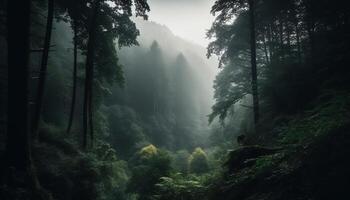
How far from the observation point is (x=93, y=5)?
17.9 metres

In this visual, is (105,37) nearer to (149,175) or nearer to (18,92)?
(149,175)

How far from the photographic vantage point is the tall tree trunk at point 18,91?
822 cm

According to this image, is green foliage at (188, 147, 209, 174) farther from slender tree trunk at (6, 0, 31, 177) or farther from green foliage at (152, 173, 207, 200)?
slender tree trunk at (6, 0, 31, 177)

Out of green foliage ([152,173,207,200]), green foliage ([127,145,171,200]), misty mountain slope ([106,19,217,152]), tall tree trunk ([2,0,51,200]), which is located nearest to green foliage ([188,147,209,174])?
green foliage ([127,145,171,200])

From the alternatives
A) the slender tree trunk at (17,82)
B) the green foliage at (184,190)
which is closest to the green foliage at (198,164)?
the green foliage at (184,190)

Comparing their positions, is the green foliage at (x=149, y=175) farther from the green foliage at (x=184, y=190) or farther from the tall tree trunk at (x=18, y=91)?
the tall tree trunk at (x=18, y=91)

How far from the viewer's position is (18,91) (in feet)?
27.2

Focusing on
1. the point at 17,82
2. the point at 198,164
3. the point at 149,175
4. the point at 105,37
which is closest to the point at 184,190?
the point at 17,82

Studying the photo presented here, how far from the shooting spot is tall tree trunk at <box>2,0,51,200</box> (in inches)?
324

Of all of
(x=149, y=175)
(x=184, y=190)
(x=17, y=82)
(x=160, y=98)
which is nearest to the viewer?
(x=17, y=82)

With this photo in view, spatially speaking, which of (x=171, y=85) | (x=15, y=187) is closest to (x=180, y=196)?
(x=15, y=187)

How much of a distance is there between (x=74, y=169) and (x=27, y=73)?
19.7 ft

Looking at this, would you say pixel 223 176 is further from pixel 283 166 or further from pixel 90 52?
pixel 90 52

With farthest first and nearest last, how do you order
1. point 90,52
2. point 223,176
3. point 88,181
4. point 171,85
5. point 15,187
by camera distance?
point 171,85 < point 90,52 < point 88,181 < point 15,187 < point 223,176
